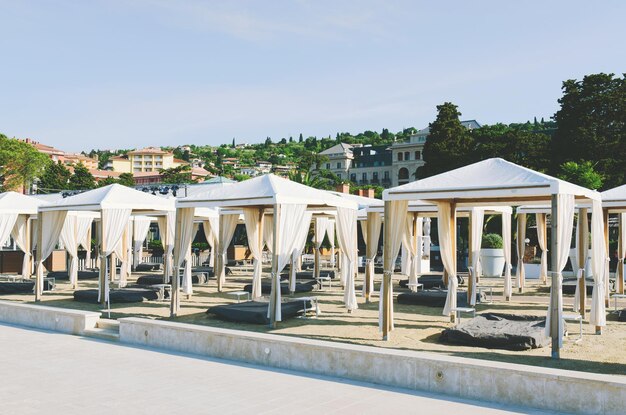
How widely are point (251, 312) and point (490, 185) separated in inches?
201

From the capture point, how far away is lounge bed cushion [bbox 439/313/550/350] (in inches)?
352

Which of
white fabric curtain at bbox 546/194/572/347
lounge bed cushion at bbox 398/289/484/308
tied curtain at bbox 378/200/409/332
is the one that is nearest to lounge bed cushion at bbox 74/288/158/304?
lounge bed cushion at bbox 398/289/484/308

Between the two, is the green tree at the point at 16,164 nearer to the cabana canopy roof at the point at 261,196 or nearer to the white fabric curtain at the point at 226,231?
the white fabric curtain at the point at 226,231

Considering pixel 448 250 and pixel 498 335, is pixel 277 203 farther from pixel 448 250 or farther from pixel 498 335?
pixel 498 335

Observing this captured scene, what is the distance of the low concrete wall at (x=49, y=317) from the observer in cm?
1155

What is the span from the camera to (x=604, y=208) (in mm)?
14078

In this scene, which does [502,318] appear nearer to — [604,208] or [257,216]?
[604,208]

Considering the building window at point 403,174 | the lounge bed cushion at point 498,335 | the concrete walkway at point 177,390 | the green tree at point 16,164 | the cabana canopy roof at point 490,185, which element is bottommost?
the concrete walkway at point 177,390

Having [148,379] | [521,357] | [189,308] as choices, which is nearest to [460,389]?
[521,357]

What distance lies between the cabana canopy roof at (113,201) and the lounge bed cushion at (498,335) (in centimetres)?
848

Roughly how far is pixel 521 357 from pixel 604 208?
7217 mm

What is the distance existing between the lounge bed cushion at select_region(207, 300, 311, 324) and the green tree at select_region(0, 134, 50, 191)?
48.4 m

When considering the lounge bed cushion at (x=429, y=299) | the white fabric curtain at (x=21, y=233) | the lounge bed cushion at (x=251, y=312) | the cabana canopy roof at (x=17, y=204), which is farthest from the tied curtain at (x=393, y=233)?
the white fabric curtain at (x=21, y=233)

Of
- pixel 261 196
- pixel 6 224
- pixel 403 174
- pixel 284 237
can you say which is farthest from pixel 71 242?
pixel 403 174
